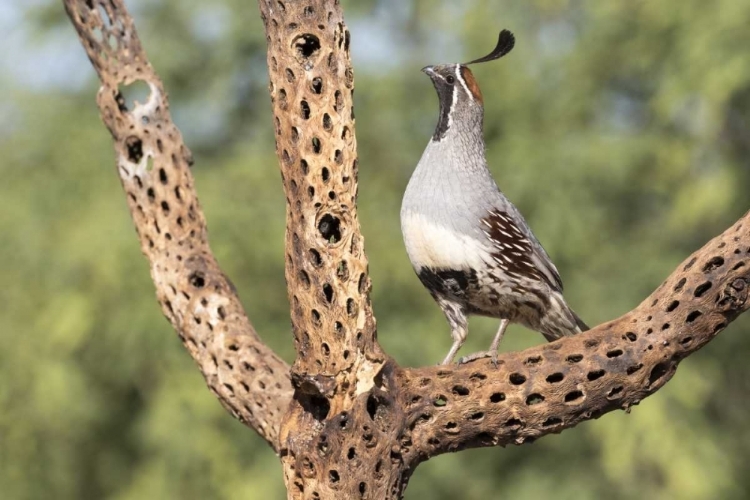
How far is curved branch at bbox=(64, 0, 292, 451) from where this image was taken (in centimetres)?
428

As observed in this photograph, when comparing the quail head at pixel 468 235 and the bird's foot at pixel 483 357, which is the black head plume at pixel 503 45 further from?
the bird's foot at pixel 483 357

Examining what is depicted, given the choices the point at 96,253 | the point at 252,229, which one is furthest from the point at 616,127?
the point at 96,253

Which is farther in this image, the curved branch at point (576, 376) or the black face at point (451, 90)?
the black face at point (451, 90)

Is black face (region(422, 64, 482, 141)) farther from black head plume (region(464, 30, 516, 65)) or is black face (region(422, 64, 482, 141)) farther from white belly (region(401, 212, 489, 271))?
white belly (region(401, 212, 489, 271))

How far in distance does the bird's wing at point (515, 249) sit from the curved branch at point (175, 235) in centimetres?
99

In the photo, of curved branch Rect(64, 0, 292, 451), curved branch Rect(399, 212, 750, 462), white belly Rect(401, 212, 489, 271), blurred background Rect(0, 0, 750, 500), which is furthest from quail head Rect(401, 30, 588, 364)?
blurred background Rect(0, 0, 750, 500)

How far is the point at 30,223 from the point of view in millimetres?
9938

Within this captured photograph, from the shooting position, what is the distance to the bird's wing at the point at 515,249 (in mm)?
4328

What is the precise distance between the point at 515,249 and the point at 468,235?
26 centimetres

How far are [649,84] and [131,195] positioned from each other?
25.4 feet

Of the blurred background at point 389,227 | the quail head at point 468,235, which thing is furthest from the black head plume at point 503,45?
the blurred background at point 389,227

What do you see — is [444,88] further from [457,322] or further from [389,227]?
[389,227]

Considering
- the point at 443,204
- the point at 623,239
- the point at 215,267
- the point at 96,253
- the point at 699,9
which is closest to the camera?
the point at 443,204

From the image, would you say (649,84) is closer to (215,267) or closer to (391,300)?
(391,300)
